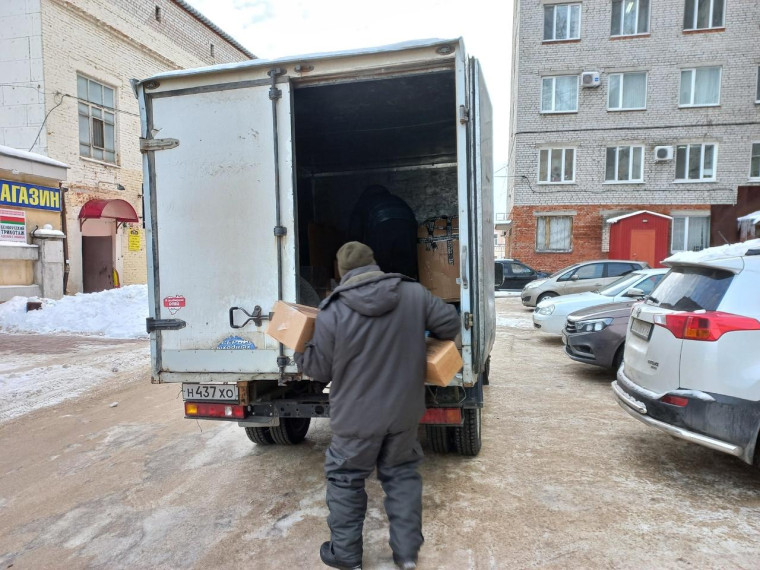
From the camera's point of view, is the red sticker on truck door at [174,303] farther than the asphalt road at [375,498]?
Yes

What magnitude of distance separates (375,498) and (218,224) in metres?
2.20

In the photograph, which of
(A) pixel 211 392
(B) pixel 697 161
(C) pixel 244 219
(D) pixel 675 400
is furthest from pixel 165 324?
(B) pixel 697 161

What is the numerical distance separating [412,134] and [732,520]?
4.87 m

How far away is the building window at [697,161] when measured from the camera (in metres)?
22.3

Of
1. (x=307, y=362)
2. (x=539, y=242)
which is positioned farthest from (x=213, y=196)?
(x=539, y=242)

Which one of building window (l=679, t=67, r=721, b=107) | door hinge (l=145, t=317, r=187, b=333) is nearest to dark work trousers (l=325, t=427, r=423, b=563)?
door hinge (l=145, t=317, r=187, b=333)

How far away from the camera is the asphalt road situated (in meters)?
2.82

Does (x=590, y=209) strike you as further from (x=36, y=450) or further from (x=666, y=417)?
(x=36, y=450)

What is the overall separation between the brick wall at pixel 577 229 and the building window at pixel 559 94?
179 inches

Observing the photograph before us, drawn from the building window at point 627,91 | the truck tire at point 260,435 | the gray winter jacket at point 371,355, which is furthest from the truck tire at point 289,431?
the building window at point 627,91

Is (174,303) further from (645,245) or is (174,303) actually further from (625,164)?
(625,164)

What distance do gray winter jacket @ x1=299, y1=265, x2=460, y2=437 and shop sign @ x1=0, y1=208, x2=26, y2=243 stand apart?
12.7 metres

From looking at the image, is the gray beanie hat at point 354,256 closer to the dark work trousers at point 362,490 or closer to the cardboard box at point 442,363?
the cardboard box at point 442,363

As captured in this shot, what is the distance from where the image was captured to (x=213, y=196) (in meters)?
3.48
